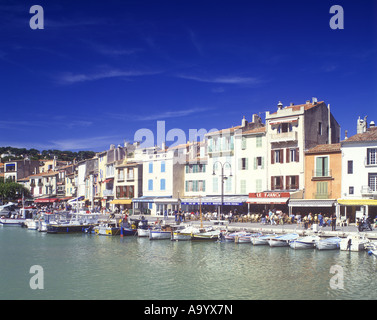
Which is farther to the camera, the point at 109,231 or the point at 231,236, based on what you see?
the point at 109,231

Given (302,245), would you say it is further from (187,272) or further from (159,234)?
(159,234)

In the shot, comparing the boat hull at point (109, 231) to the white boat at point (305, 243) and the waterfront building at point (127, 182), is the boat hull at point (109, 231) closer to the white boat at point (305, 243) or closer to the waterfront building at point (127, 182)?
the waterfront building at point (127, 182)

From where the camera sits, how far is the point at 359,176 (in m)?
44.9

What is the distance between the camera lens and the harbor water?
77.5 ft

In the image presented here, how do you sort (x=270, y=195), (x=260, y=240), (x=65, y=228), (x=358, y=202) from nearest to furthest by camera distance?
(x=260, y=240) → (x=358, y=202) → (x=270, y=195) → (x=65, y=228)

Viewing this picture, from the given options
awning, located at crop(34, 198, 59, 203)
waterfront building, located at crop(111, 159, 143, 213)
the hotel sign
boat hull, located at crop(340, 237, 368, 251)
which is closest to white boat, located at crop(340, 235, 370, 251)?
boat hull, located at crop(340, 237, 368, 251)

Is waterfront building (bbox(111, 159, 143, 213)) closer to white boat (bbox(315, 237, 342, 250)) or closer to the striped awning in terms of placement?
the striped awning

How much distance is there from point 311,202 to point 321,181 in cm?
272

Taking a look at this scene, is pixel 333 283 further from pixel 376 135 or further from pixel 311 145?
pixel 311 145

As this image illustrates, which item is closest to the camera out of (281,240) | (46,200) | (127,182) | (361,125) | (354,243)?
(354,243)

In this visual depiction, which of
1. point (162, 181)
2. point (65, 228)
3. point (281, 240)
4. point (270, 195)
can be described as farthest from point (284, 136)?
point (65, 228)

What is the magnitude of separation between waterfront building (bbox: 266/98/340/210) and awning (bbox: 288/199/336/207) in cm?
96
